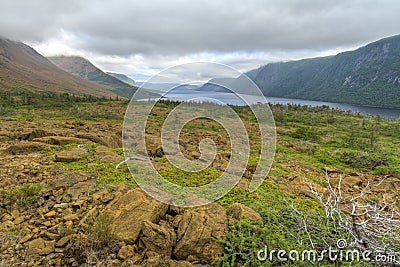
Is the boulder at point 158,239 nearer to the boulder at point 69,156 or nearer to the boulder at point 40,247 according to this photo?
the boulder at point 40,247

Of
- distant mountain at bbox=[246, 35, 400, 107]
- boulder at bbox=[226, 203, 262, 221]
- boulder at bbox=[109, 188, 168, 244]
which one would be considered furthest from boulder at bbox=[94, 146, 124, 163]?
distant mountain at bbox=[246, 35, 400, 107]

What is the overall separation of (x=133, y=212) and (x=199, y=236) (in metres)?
0.90

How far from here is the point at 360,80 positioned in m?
150

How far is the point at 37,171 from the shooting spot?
4.55m

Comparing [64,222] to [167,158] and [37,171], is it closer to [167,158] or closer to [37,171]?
[37,171]

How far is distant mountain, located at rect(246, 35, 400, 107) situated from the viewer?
411ft

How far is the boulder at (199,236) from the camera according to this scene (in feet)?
9.10

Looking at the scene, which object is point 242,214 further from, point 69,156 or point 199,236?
point 69,156

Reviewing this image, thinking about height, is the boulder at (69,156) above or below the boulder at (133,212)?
above

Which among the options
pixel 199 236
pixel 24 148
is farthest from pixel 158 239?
pixel 24 148

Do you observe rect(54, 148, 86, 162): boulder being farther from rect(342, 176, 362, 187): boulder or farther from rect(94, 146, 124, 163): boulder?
rect(342, 176, 362, 187): boulder

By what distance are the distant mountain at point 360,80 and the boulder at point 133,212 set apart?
116m

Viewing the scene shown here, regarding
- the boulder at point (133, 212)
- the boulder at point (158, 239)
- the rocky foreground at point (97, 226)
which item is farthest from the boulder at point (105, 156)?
the boulder at point (158, 239)

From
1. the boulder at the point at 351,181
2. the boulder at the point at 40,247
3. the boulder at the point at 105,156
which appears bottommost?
the boulder at the point at 351,181
